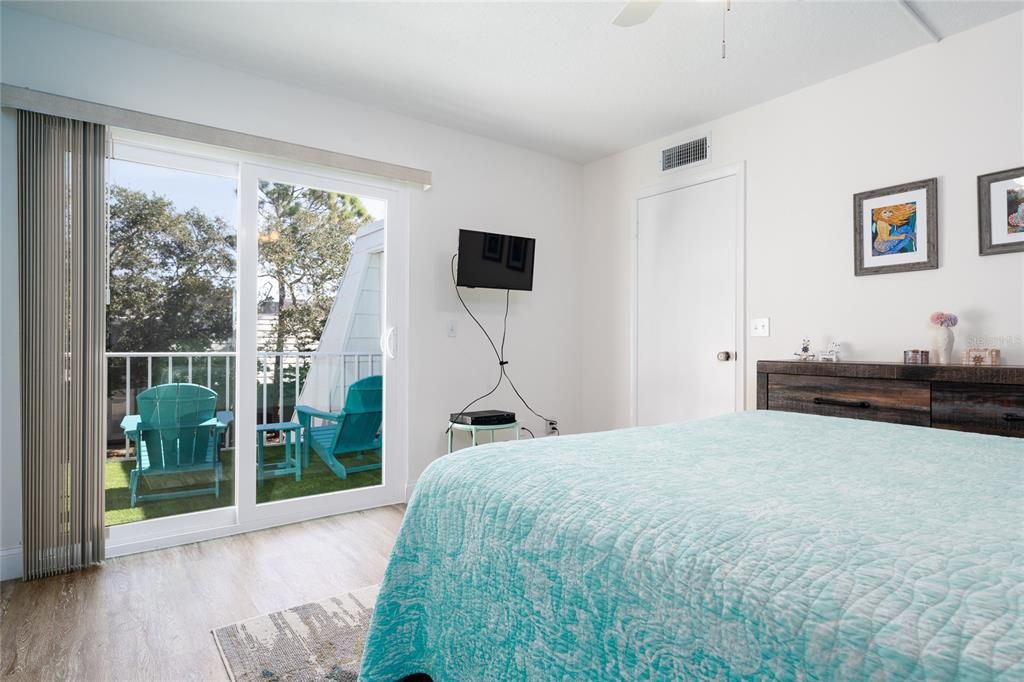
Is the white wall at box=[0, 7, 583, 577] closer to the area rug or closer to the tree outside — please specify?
the tree outside

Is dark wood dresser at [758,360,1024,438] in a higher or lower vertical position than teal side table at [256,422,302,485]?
higher

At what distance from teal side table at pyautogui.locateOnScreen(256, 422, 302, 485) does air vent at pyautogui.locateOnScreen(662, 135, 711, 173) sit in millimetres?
3022

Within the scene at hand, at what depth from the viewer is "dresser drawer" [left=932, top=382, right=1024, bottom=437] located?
6.82 ft

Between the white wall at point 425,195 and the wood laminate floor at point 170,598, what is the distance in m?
0.50

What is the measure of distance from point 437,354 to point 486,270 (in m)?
0.66

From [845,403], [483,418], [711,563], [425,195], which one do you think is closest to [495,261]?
[425,195]

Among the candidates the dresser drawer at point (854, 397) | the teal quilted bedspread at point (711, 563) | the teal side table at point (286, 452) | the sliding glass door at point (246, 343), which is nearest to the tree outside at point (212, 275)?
the sliding glass door at point (246, 343)

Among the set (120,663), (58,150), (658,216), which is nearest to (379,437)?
(120,663)

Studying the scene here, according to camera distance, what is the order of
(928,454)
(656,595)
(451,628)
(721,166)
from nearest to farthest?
(656,595)
(451,628)
(928,454)
(721,166)

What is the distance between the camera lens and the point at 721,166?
3596mm

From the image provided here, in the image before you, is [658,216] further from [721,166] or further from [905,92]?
[905,92]

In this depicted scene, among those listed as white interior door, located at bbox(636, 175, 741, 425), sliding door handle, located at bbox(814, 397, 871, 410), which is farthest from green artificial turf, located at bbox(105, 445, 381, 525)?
sliding door handle, located at bbox(814, 397, 871, 410)

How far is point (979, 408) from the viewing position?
2.16 meters

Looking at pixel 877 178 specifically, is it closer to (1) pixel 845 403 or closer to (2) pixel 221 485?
(1) pixel 845 403
